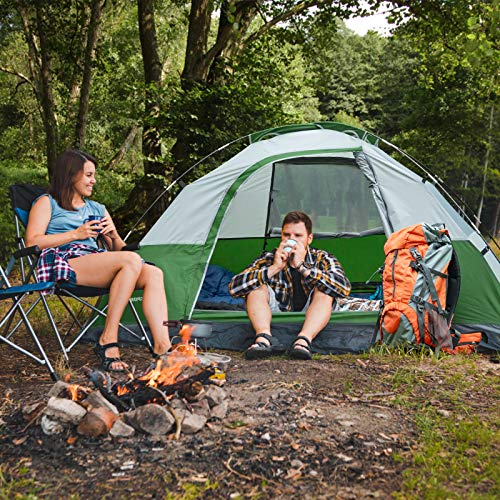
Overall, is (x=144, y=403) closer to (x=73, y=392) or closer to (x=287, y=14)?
(x=73, y=392)

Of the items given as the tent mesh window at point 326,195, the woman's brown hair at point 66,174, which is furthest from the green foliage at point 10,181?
the woman's brown hair at point 66,174

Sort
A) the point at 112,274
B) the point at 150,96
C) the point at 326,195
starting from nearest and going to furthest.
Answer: the point at 112,274, the point at 326,195, the point at 150,96

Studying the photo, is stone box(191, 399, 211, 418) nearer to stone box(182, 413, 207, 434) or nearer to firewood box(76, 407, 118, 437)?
stone box(182, 413, 207, 434)

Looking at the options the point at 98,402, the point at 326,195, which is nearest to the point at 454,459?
the point at 98,402

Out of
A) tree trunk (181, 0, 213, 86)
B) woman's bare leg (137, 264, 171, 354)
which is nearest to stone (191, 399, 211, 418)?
woman's bare leg (137, 264, 171, 354)

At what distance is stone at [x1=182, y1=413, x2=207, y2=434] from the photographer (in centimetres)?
241

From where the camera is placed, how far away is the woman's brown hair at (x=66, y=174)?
11.9 ft

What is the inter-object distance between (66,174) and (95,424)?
1.74 meters

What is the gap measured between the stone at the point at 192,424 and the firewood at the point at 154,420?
0.05 meters

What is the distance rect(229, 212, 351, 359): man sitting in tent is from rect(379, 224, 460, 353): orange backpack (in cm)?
30

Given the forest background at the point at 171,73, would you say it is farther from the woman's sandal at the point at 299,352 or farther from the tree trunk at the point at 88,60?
the woman's sandal at the point at 299,352

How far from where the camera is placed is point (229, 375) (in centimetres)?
321

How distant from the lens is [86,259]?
137 inches

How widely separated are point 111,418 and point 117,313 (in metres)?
1.11
